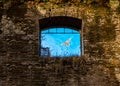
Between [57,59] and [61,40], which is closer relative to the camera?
[57,59]

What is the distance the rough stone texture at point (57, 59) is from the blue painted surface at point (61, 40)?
0.37 meters

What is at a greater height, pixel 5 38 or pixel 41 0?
pixel 41 0

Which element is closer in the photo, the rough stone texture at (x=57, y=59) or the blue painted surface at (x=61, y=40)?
the rough stone texture at (x=57, y=59)

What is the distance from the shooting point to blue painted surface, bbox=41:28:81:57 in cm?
1145

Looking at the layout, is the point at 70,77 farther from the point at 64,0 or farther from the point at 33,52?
the point at 64,0

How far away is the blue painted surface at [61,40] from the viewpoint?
11453mm

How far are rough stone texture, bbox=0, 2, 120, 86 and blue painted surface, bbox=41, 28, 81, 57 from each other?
0.37 metres

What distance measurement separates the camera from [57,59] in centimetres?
1105

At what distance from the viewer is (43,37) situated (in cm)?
1162

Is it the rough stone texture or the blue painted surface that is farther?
the blue painted surface

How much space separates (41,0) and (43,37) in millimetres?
849

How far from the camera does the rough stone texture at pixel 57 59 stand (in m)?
10.8

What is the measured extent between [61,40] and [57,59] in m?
0.77

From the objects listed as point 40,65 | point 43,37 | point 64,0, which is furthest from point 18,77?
→ point 64,0
